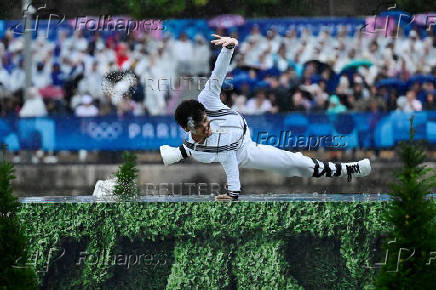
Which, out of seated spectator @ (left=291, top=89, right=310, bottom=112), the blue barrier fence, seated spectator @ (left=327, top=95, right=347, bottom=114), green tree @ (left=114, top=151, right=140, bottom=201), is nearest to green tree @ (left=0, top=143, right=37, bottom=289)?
green tree @ (left=114, top=151, right=140, bottom=201)

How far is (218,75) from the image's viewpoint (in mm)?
10102

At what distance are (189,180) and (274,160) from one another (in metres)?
2.88

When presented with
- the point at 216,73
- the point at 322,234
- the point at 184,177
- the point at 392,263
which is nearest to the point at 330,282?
the point at 322,234

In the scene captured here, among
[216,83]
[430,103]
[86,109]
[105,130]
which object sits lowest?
[105,130]

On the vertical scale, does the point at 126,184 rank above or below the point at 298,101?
below

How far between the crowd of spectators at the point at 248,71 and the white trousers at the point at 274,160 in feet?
8.15

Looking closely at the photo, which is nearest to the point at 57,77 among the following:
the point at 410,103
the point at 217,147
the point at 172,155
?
the point at 172,155

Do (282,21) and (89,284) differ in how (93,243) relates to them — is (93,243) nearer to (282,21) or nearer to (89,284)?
(89,284)

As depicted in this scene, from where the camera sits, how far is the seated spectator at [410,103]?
13.7 meters

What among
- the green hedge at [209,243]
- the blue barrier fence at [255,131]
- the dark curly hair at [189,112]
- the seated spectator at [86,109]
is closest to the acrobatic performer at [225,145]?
the dark curly hair at [189,112]

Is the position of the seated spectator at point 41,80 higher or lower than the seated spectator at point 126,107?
higher

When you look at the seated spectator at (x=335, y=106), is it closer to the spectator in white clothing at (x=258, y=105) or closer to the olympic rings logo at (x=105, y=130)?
the spectator in white clothing at (x=258, y=105)

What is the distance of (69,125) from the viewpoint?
1346 centimetres

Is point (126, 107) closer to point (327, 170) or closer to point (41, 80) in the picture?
point (41, 80)
